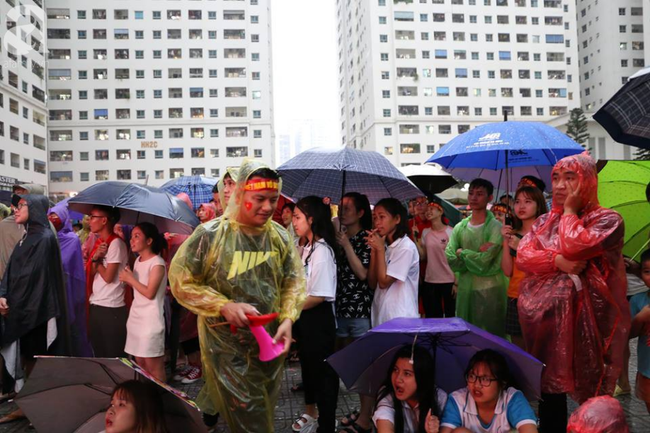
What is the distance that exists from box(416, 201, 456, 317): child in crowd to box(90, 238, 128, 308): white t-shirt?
3534 millimetres

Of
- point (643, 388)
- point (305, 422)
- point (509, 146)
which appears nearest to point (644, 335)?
point (643, 388)

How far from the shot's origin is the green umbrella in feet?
13.9

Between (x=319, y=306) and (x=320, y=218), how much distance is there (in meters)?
0.68

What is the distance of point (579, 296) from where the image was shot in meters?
3.07

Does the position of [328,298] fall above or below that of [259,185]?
below

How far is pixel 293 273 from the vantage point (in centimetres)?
322

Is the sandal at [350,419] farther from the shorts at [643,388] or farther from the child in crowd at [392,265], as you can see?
the shorts at [643,388]

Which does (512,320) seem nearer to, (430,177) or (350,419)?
(350,419)

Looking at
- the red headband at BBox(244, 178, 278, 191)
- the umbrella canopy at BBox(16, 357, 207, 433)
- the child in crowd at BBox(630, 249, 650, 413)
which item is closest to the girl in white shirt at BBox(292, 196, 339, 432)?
the red headband at BBox(244, 178, 278, 191)

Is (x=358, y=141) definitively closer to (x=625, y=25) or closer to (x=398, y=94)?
(x=398, y=94)

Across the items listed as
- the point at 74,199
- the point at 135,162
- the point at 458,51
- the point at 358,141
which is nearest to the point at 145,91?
the point at 135,162

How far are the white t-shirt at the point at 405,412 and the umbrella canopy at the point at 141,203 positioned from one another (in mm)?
2503

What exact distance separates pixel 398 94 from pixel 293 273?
211 ft

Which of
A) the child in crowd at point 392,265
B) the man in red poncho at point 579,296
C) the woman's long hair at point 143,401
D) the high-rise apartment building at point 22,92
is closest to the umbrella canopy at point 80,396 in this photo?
the woman's long hair at point 143,401
